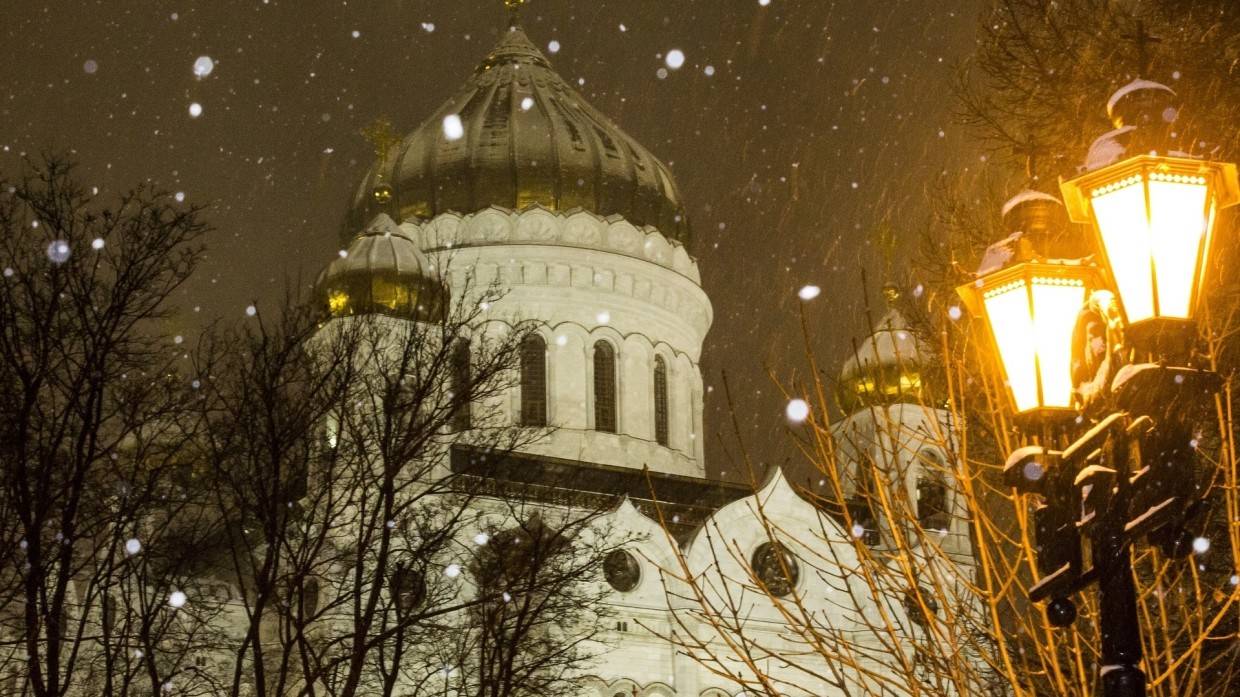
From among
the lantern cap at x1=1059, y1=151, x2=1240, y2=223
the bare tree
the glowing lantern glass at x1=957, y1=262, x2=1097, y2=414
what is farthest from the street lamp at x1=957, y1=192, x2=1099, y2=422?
the bare tree

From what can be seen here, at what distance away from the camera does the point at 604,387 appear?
30.8 metres

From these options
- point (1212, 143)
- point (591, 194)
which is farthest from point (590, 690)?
point (1212, 143)

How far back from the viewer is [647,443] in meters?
30.5

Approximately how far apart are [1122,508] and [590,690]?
69.4 ft

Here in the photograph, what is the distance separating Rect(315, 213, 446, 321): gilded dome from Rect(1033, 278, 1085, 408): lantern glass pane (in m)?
22.7

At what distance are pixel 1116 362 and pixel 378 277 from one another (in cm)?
2399

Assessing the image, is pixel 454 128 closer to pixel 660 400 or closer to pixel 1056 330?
pixel 660 400

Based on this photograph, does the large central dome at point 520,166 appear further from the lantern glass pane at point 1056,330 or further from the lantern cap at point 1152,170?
the lantern cap at point 1152,170

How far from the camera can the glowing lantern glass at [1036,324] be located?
166 inches

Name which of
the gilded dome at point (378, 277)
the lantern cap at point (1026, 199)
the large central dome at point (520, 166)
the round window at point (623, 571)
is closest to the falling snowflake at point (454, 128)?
the large central dome at point (520, 166)

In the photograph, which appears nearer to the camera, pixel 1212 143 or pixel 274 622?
pixel 1212 143

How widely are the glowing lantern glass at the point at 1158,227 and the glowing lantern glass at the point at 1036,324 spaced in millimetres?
354

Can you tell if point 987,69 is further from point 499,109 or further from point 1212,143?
point 499,109

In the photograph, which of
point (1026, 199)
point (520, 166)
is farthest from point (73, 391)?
point (520, 166)
